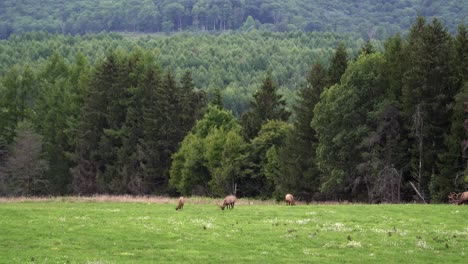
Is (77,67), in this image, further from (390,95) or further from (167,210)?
(167,210)

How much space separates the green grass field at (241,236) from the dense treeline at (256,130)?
812 inches

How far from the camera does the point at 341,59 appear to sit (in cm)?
7962

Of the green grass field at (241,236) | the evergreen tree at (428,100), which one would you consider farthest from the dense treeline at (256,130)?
the green grass field at (241,236)

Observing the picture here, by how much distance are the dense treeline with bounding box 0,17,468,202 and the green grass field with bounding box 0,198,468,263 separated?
2063cm

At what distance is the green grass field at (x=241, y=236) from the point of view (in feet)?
93.8

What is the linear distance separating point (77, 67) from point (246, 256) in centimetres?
8393

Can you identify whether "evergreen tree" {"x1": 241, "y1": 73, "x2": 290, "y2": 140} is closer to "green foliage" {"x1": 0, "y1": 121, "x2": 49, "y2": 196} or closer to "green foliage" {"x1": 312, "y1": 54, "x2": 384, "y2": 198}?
"green foliage" {"x1": 312, "y1": 54, "x2": 384, "y2": 198}

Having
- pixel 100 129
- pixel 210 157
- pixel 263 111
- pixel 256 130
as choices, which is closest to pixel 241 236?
pixel 210 157

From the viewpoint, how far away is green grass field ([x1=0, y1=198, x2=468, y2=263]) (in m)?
28.6

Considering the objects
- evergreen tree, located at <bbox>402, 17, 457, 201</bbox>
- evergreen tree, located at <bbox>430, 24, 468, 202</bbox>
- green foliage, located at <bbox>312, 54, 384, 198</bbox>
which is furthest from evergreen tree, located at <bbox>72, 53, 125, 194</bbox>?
evergreen tree, located at <bbox>430, 24, 468, 202</bbox>

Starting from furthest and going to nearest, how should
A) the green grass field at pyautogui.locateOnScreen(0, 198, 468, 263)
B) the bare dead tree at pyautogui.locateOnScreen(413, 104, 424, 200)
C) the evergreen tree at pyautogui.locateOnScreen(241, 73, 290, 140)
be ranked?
the evergreen tree at pyautogui.locateOnScreen(241, 73, 290, 140) → the bare dead tree at pyautogui.locateOnScreen(413, 104, 424, 200) → the green grass field at pyautogui.locateOnScreen(0, 198, 468, 263)

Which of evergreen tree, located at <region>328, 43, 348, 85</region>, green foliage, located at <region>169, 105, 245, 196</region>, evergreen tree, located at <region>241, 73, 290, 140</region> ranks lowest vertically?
green foliage, located at <region>169, 105, 245, 196</region>

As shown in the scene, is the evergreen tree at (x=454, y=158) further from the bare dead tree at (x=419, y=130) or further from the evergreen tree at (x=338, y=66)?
the evergreen tree at (x=338, y=66)

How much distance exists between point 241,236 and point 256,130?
57294 millimetres
